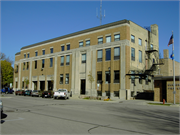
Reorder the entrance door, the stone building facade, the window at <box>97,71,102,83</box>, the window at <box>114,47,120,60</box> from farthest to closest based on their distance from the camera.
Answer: the entrance door < the window at <box>97,71,102,83</box> < the window at <box>114,47,120,60</box> < the stone building facade

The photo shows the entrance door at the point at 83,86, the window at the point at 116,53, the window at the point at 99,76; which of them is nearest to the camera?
the window at the point at 116,53

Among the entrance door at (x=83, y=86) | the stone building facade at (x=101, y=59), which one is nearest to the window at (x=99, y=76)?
the stone building facade at (x=101, y=59)

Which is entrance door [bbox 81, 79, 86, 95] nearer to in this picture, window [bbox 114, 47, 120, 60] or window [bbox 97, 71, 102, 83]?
window [bbox 97, 71, 102, 83]

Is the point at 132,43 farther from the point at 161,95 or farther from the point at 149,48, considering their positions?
the point at 161,95

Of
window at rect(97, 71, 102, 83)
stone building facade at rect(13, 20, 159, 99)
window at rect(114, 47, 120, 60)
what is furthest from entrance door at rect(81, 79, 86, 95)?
window at rect(114, 47, 120, 60)

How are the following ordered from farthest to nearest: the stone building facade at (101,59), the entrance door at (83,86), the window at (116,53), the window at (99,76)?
the entrance door at (83,86) → the window at (99,76) → the window at (116,53) → the stone building facade at (101,59)

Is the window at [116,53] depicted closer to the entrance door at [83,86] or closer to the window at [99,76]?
the window at [99,76]

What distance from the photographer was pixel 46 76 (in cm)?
5241

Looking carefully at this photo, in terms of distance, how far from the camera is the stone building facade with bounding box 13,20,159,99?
35.6 metres

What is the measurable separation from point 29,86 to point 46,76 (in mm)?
9697

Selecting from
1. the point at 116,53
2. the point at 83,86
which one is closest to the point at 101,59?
the point at 116,53

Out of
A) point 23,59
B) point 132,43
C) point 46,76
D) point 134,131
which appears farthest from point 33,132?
point 23,59

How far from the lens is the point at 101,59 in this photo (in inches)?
1543

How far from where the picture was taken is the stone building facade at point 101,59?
3559cm
